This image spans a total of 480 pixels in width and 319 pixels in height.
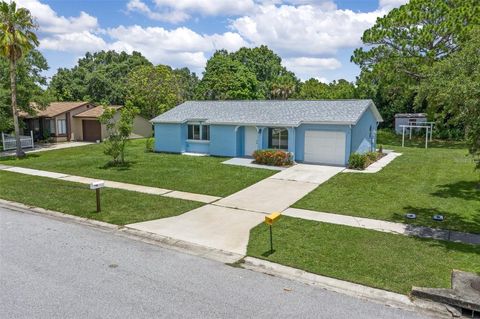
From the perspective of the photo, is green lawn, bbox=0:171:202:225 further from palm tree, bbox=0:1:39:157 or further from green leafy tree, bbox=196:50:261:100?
green leafy tree, bbox=196:50:261:100

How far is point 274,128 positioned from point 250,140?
1.87 meters

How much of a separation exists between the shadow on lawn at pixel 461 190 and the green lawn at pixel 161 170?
24.8ft

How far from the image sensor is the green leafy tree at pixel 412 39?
1102 inches

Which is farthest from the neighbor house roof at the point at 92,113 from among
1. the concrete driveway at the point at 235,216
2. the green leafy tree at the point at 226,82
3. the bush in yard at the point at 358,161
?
the bush in yard at the point at 358,161

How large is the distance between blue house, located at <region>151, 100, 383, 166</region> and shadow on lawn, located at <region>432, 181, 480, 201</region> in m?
6.00

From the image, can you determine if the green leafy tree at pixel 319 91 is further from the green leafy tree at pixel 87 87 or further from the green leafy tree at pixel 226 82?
the green leafy tree at pixel 87 87

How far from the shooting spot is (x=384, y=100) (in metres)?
40.4

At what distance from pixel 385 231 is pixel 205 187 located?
779 cm

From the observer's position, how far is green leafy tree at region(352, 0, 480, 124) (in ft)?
91.8

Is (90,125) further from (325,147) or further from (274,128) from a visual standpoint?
(325,147)

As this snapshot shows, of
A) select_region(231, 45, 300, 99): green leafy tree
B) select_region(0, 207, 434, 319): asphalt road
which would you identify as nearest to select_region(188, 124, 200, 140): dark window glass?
select_region(0, 207, 434, 319): asphalt road

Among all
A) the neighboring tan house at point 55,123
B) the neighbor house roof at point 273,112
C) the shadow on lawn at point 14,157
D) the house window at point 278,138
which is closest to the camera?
the neighbor house roof at point 273,112

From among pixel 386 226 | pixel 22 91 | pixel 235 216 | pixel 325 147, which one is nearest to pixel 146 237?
pixel 235 216

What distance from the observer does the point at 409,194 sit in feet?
46.7
